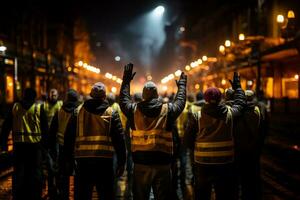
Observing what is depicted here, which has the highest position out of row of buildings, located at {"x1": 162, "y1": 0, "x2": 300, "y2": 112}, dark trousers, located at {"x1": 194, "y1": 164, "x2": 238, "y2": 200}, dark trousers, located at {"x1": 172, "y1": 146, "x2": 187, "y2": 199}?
row of buildings, located at {"x1": 162, "y1": 0, "x2": 300, "y2": 112}

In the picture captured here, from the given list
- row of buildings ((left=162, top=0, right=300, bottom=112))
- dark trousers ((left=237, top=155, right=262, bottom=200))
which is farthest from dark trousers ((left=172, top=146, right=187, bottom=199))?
row of buildings ((left=162, top=0, right=300, bottom=112))

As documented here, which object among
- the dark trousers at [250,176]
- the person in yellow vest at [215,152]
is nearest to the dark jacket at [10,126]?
the person in yellow vest at [215,152]

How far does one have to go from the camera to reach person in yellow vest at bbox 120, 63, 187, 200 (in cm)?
550

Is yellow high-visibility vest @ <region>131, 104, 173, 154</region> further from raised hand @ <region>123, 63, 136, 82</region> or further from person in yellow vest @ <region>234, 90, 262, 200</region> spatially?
person in yellow vest @ <region>234, 90, 262, 200</region>

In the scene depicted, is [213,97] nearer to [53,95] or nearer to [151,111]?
[151,111]

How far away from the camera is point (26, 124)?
7777 millimetres

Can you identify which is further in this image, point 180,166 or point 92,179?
point 180,166

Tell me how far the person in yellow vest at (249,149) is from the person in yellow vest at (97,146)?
2135mm

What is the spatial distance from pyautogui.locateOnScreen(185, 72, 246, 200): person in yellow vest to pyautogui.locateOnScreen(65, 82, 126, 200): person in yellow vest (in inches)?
43.2

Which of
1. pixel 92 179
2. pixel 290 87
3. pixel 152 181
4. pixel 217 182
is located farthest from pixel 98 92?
pixel 290 87

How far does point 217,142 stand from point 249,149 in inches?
56.7

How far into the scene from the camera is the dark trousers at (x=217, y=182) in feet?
18.2

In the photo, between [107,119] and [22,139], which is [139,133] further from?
[22,139]

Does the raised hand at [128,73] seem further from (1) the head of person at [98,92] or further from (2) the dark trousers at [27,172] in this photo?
(2) the dark trousers at [27,172]
